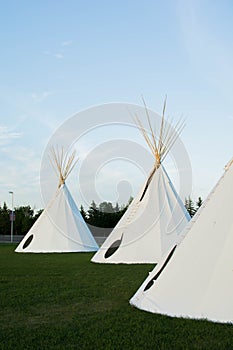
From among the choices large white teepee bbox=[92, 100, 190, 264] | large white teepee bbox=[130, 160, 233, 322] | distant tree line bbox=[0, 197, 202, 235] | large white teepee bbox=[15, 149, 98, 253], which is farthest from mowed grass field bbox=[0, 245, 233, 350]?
distant tree line bbox=[0, 197, 202, 235]

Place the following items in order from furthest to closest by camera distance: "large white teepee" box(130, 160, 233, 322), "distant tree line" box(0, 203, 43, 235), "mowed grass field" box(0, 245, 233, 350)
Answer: "distant tree line" box(0, 203, 43, 235)
"large white teepee" box(130, 160, 233, 322)
"mowed grass field" box(0, 245, 233, 350)

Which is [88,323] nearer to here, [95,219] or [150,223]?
[150,223]

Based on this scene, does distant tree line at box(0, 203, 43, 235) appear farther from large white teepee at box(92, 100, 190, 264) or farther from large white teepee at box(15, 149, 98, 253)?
large white teepee at box(92, 100, 190, 264)

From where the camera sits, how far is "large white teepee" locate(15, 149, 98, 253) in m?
17.2

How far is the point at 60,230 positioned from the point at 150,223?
6119mm

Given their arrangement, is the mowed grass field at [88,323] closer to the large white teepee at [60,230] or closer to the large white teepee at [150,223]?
the large white teepee at [150,223]

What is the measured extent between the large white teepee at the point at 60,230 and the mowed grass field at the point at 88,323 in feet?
31.0

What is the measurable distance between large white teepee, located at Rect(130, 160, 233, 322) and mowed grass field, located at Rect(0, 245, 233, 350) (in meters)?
0.17

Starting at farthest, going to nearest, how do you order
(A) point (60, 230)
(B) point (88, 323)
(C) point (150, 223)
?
1. (A) point (60, 230)
2. (C) point (150, 223)
3. (B) point (88, 323)

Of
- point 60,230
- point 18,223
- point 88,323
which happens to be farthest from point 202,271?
point 18,223

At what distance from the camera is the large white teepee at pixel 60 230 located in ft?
56.4

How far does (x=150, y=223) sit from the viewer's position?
12.6m

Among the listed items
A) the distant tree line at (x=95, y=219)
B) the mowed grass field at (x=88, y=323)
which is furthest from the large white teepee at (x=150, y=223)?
the distant tree line at (x=95, y=219)

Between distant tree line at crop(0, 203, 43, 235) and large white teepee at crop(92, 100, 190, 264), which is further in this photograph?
distant tree line at crop(0, 203, 43, 235)
